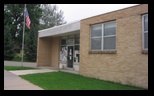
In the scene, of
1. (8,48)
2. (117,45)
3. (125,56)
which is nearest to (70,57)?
(117,45)

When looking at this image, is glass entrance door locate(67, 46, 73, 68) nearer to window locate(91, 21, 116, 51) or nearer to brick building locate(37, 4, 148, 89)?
brick building locate(37, 4, 148, 89)

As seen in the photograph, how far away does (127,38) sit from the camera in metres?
11.0

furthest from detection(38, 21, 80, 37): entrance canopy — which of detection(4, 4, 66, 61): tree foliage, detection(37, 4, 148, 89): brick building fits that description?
detection(4, 4, 66, 61): tree foliage

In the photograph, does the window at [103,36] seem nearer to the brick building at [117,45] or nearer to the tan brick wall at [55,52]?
the brick building at [117,45]

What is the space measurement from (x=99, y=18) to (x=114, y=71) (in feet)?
12.0

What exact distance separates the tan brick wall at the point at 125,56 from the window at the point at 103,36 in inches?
15.1

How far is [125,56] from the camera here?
1102 cm

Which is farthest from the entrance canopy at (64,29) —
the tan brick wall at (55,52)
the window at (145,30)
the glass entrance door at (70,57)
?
the window at (145,30)

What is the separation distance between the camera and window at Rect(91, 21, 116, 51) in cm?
1219

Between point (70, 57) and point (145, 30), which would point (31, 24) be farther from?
point (145, 30)

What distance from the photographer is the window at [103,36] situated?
12.2 metres

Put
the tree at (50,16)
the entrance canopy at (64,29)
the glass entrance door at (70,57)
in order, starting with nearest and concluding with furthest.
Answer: the entrance canopy at (64,29), the glass entrance door at (70,57), the tree at (50,16)

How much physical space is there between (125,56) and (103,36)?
7.85 ft
